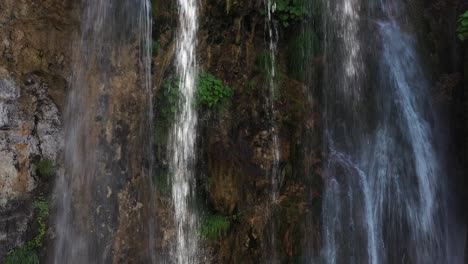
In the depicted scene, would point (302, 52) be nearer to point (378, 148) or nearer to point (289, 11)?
point (289, 11)

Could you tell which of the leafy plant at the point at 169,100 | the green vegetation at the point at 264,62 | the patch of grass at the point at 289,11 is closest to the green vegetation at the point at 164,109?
the leafy plant at the point at 169,100

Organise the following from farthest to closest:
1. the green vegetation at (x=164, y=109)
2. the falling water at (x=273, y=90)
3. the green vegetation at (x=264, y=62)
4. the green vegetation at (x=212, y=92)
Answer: the green vegetation at (x=264, y=62) < the falling water at (x=273, y=90) < the green vegetation at (x=212, y=92) < the green vegetation at (x=164, y=109)

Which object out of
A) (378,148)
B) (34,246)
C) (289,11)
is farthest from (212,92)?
(34,246)

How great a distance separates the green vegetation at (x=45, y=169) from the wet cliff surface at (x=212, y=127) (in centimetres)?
1

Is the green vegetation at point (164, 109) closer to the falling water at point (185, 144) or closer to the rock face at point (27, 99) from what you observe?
the falling water at point (185, 144)

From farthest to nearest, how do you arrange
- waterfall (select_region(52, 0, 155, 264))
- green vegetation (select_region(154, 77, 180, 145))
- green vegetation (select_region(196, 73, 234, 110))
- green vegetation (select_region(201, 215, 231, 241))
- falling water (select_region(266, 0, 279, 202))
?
falling water (select_region(266, 0, 279, 202)), green vegetation (select_region(196, 73, 234, 110)), green vegetation (select_region(201, 215, 231, 241)), green vegetation (select_region(154, 77, 180, 145)), waterfall (select_region(52, 0, 155, 264))

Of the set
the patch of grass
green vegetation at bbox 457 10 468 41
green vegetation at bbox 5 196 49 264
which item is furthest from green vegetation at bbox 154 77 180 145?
green vegetation at bbox 457 10 468 41

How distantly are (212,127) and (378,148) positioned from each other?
235 cm

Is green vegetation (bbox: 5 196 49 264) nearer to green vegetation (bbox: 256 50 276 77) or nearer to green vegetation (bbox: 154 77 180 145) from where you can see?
green vegetation (bbox: 154 77 180 145)

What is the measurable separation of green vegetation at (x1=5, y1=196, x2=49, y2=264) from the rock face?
0.24 ft

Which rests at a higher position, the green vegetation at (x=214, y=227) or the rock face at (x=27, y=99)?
the rock face at (x=27, y=99)

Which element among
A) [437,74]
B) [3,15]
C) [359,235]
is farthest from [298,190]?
[3,15]

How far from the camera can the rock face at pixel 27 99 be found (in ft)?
15.3

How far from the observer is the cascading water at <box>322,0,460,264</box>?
5.38 metres
